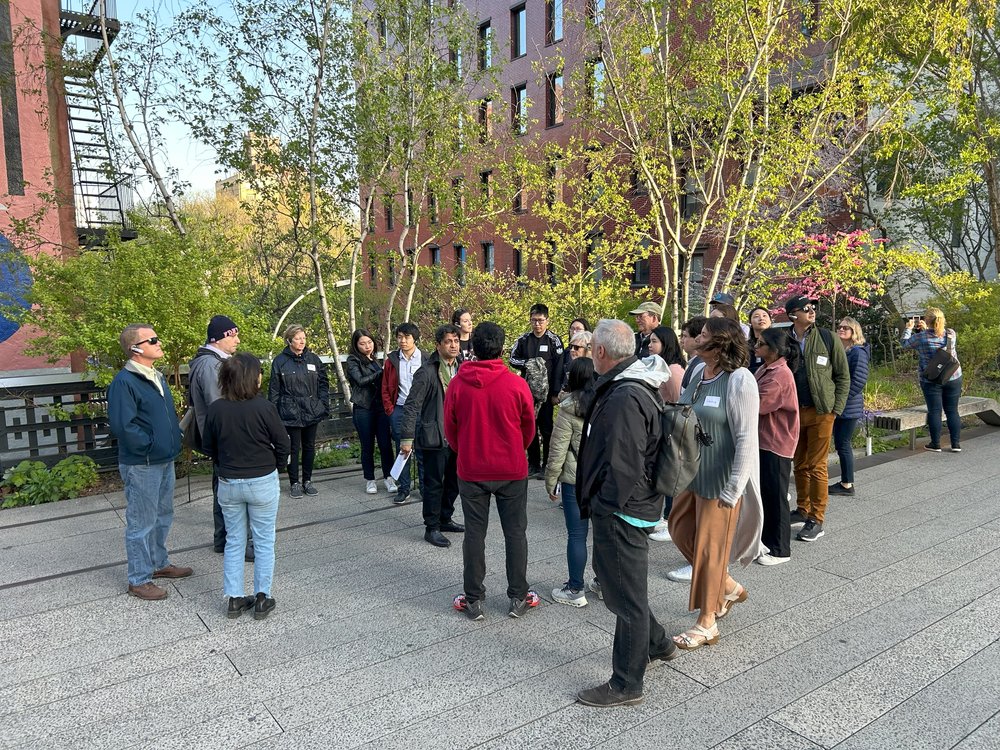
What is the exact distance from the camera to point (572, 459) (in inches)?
165

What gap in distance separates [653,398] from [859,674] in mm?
1884

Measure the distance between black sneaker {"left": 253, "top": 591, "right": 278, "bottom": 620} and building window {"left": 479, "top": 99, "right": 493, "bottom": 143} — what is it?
8.55 m

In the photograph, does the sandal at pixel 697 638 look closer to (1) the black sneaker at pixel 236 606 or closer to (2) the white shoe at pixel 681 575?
(2) the white shoe at pixel 681 575

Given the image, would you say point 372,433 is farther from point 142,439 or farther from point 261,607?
point 261,607

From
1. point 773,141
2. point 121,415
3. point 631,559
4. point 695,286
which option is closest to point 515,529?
point 631,559

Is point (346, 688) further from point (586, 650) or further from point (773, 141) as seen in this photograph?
point (773, 141)

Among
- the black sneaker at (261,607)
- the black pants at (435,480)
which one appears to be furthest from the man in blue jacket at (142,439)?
the black pants at (435,480)

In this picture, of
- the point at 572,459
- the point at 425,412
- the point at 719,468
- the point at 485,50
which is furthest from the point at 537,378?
the point at 485,50

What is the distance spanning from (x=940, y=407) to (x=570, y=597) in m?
7.21

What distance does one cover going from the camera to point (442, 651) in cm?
378

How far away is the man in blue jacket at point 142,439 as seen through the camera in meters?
4.35

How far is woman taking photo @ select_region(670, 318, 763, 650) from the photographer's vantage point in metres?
3.64

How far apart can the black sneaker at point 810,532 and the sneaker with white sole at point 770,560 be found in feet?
1.95

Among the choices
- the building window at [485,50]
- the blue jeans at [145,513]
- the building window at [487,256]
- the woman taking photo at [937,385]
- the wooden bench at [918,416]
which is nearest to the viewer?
the blue jeans at [145,513]
